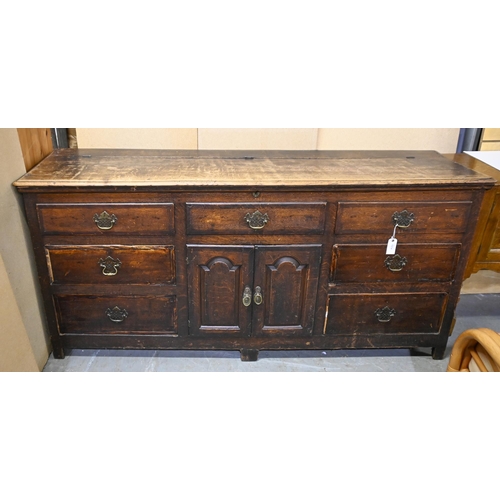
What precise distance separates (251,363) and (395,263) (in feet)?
2.60

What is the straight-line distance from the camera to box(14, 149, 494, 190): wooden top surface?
5.49 feet

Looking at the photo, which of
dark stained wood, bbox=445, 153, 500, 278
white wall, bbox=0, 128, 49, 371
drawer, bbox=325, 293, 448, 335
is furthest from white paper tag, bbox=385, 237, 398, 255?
white wall, bbox=0, 128, 49, 371

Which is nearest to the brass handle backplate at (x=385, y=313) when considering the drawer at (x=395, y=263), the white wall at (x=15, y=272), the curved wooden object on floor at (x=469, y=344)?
the drawer at (x=395, y=263)

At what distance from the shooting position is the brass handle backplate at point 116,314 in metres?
1.92

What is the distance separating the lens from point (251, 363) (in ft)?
6.77

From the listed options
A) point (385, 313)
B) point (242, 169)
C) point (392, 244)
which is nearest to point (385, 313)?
point (385, 313)

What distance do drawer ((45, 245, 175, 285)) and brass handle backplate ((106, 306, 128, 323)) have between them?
14 cm

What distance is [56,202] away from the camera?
1694 mm

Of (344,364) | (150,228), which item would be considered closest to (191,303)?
(150,228)

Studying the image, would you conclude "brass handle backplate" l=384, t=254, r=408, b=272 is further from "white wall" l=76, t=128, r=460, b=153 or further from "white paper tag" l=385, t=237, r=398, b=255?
"white wall" l=76, t=128, r=460, b=153

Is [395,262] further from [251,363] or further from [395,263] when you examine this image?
[251,363]

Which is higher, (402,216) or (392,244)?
(402,216)

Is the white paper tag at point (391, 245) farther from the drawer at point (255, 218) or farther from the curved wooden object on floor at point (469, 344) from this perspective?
the curved wooden object on floor at point (469, 344)

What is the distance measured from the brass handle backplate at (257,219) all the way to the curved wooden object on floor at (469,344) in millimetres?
946
